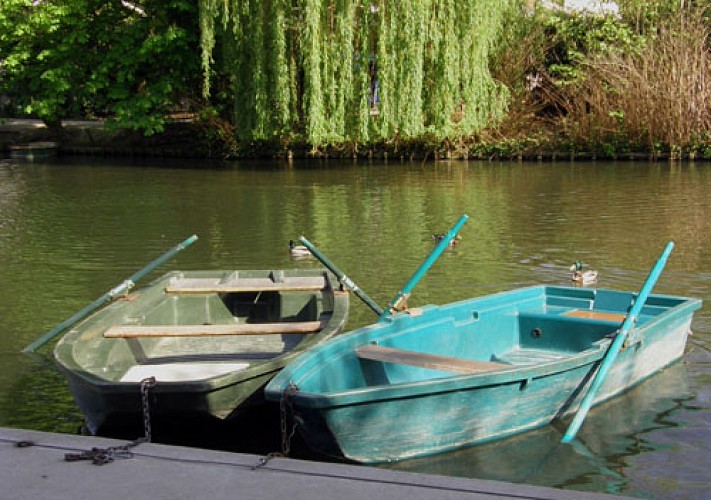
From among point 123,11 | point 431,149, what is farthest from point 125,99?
point 431,149

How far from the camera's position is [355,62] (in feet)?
68.3

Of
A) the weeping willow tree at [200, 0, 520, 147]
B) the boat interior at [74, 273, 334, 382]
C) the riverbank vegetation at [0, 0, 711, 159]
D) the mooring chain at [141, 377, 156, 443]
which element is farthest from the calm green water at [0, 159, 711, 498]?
the mooring chain at [141, 377, 156, 443]

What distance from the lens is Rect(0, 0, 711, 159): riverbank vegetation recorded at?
20641 millimetres

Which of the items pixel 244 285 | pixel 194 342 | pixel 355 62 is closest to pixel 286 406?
pixel 194 342

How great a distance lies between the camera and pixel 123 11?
26.8 meters

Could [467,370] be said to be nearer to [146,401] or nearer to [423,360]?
[423,360]

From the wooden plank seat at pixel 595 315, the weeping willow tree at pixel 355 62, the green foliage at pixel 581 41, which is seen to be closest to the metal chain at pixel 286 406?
the wooden plank seat at pixel 595 315

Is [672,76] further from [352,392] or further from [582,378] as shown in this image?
[352,392]

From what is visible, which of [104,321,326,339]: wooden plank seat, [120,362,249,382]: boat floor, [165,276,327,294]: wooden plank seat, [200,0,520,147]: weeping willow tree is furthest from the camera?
[200,0,520,147]: weeping willow tree

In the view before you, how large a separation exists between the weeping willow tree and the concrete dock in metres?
16.4

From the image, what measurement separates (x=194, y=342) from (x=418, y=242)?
6009mm

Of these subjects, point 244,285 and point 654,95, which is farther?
point 654,95

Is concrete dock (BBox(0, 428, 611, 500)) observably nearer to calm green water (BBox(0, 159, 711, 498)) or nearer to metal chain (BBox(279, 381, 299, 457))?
metal chain (BBox(279, 381, 299, 457))

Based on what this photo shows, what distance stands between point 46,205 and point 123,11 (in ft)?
35.7
